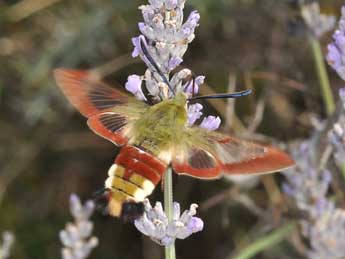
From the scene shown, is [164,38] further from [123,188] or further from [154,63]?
[123,188]

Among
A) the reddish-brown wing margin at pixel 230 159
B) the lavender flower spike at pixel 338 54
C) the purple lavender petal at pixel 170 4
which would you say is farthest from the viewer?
the lavender flower spike at pixel 338 54

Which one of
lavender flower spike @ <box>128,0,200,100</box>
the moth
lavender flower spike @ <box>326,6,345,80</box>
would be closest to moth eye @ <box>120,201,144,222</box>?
the moth

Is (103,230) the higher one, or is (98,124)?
(98,124)

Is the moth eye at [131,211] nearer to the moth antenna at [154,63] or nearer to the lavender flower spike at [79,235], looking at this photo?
the moth antenna at [154,63]

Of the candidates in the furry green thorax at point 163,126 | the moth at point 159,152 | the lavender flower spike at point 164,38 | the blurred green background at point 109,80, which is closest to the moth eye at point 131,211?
the moth at point 159,152

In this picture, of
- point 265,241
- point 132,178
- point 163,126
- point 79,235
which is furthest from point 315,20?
point 132,178

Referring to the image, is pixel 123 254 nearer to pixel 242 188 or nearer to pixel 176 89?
pixel 242 188

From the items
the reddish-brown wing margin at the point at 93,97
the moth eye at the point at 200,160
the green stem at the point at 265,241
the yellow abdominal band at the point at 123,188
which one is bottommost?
the green stem at the point at 265,241

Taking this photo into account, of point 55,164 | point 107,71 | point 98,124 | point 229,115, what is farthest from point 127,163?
point 55,164
